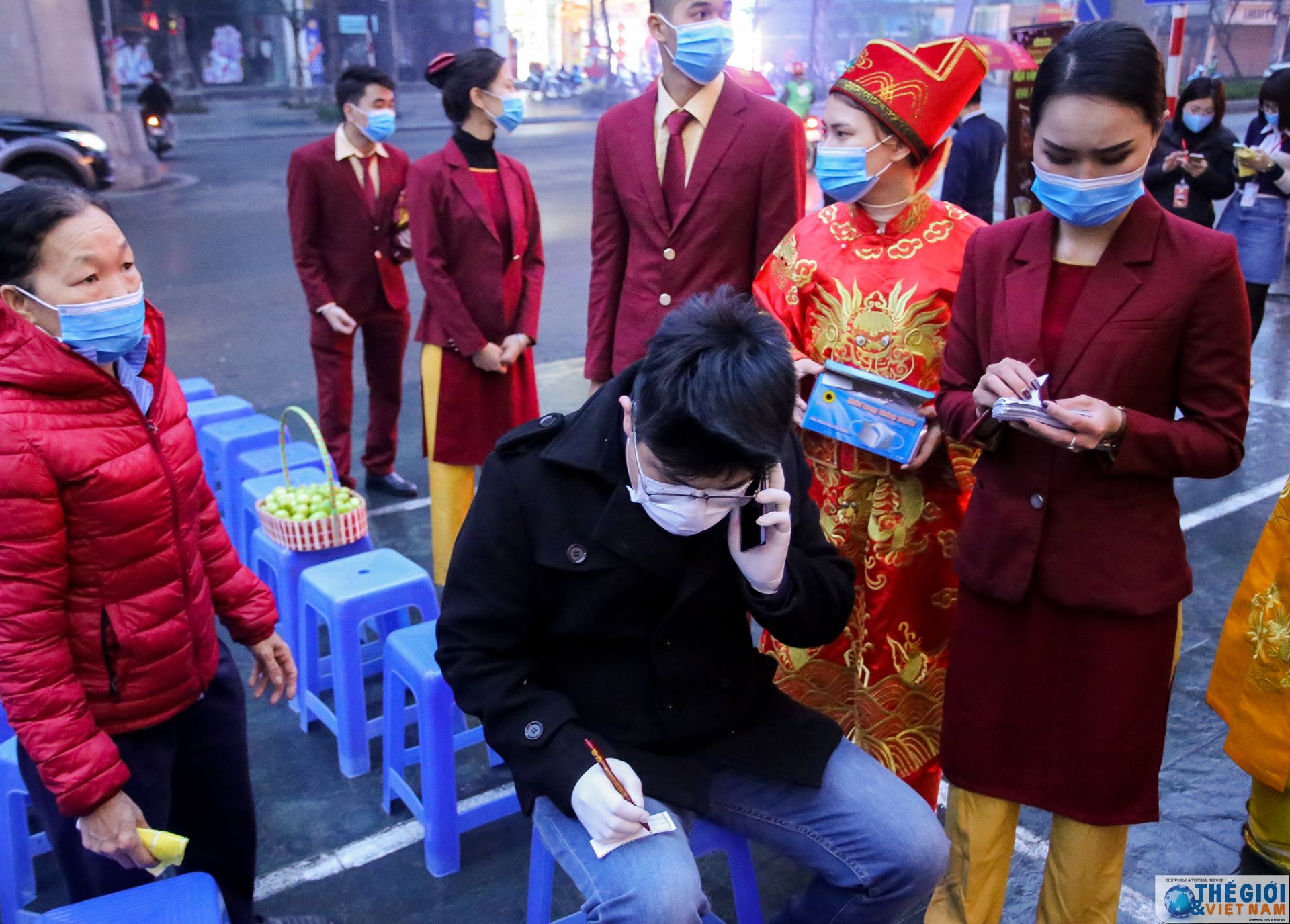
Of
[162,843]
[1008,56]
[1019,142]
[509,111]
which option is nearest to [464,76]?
[509,111]

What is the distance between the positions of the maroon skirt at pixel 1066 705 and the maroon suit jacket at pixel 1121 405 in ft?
0.23

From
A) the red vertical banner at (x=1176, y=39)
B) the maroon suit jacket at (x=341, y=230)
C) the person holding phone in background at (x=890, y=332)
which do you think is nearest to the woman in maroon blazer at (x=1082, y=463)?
the person holding phone in background at (x=890, y=332)

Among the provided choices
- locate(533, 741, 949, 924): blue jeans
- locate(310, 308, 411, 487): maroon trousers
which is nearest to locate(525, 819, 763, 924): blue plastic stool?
locate(533, 741, 949, 924): blue jeans

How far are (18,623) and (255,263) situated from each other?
9.52m

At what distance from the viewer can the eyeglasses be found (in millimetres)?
1710

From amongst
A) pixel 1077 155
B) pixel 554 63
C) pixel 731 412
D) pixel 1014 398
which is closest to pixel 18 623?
pixel 731 412

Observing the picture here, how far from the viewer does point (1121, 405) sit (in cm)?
188

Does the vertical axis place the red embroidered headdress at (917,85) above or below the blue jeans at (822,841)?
above

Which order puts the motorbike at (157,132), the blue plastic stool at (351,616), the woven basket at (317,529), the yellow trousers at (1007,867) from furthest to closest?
the motorbike at (157,132) < the woven basket at (317,529) < the blue plastic stool at (351,616) < the yellow trousers at (1007,867)

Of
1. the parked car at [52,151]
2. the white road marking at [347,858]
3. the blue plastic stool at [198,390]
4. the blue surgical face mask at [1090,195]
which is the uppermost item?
the blue surgical face mask at [1090,195]

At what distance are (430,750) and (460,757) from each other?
1.82 ft

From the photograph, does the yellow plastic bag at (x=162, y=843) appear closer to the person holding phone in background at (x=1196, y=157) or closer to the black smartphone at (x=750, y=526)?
the black smartphone at (x=750, y=526)

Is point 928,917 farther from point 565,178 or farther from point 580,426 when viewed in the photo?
point 565,178

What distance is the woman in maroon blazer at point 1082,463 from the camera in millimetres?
1830
